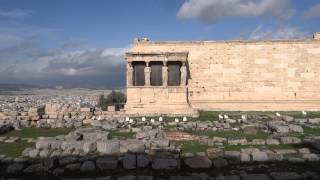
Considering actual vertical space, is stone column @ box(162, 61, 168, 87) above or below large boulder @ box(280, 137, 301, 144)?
above

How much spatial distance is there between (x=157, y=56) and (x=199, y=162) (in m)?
19.9

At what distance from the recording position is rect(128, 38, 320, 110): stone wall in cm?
3591

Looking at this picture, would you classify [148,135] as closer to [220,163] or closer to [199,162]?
[199,162]

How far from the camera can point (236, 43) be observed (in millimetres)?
36438

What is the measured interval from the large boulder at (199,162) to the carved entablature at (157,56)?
19.4m

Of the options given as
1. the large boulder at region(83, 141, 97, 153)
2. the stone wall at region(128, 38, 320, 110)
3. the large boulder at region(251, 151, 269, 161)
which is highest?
the stone wall at region(128, 38, 320, 110)

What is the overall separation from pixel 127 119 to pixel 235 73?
1071cm

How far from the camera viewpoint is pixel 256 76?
36.1m

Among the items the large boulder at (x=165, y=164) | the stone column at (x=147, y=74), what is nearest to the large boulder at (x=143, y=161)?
the large boulder at (x=165, y=164)

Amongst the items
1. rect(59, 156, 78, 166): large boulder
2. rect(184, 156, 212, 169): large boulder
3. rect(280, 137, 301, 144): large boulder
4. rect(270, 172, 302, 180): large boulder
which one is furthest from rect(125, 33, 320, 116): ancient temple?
rect(270, 172, 302, 180): large boulder

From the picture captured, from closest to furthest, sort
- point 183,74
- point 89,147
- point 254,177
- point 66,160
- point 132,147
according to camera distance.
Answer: point 254,177 < point 66,160 < point 132,147 < point 89,147 < point 183,74

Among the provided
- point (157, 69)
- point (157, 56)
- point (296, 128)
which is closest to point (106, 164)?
point (296, 128)

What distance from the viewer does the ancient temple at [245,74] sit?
→ 116 ft

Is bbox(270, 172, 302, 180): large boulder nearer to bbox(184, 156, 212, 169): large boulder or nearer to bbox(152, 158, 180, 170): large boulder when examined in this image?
bbox(184, 156, 212, 169): large boulder
